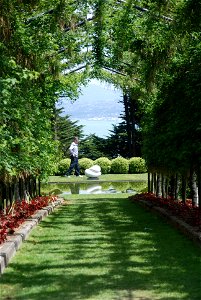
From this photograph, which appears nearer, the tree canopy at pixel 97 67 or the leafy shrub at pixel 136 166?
the tree canopy at pixel 97 67

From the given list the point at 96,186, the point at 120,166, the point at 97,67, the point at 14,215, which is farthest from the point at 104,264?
the point at 120,166

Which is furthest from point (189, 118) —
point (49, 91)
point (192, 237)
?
point (49, 91)

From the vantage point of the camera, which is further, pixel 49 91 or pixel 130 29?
pixel 130 29

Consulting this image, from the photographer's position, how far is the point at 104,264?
680 cm

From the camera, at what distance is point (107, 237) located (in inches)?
356

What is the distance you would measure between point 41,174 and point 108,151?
38.4 meters

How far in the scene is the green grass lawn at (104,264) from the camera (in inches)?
215

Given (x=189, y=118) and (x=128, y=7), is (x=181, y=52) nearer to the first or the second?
(x=189, y=118)

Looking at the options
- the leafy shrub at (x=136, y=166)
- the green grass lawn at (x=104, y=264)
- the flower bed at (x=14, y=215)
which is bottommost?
the green grass lawn at (x=104, y=264)

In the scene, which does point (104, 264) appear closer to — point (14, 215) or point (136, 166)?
point (14, 215)

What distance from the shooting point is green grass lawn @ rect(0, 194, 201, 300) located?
547 cm

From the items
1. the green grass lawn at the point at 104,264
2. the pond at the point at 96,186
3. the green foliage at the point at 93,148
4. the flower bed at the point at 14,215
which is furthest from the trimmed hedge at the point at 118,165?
the green grass lawn at the point at 104,264

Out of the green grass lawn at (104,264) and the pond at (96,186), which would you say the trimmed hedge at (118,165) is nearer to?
the pond at (96,186)

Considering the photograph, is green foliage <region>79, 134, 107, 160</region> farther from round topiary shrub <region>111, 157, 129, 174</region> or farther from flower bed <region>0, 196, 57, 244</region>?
flower bed <region>0, 196, 57, 244</region>
